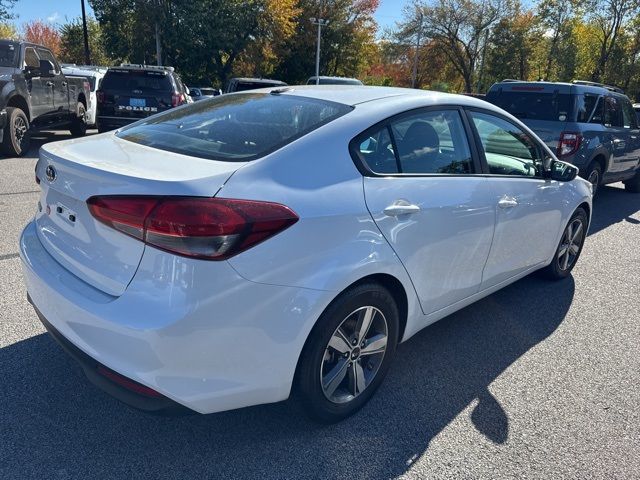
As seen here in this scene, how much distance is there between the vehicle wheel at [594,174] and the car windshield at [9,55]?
31.2ft

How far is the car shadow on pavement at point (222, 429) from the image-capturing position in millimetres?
2334

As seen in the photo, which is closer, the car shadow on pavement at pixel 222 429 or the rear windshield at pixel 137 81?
the car shadow on pavement at pixel 222 429

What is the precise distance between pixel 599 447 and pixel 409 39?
43465mm

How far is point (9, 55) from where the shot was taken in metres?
9.05

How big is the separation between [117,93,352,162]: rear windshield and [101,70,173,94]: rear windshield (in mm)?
8086

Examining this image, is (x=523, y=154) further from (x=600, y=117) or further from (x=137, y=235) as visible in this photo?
(x=600, y=117)

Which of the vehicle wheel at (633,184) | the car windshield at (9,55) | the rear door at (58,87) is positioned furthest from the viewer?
the rear door at (58,87)

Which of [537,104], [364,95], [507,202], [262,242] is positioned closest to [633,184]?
[537,104]

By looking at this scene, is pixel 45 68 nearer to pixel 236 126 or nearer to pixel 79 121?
pixel 79 121

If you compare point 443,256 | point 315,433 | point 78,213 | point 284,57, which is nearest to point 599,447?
point 443,256

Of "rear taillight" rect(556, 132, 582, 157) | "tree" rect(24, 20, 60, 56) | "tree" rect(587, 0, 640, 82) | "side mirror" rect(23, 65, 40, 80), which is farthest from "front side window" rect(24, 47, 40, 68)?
"tree" rect(24, 20, 60, 56)

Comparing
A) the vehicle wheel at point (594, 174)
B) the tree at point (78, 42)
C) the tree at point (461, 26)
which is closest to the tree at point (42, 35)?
the tree at point (78, 42)

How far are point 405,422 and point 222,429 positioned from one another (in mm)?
937

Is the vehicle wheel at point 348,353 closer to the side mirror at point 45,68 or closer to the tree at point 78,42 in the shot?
the side mirror at point 45,68
